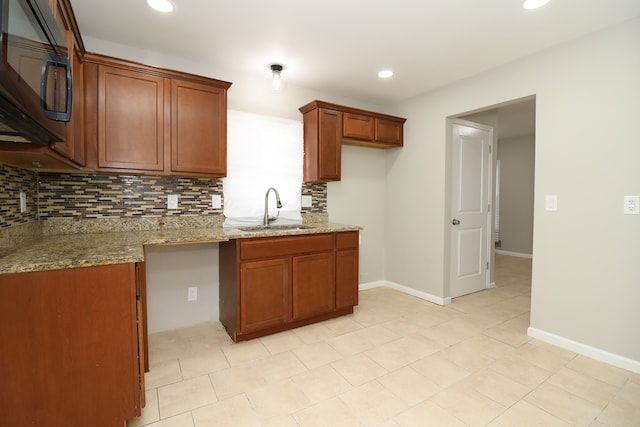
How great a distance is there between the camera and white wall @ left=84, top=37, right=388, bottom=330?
2.63 m

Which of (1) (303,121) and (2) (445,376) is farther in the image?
(1) (303,121)

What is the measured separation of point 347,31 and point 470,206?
255 centimetres

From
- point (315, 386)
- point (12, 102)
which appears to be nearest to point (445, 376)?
point (315, 386)

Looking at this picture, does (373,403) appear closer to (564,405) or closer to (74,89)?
(564,405)

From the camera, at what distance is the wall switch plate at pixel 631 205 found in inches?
81.7

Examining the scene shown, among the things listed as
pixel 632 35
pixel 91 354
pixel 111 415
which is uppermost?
pixel 632 35

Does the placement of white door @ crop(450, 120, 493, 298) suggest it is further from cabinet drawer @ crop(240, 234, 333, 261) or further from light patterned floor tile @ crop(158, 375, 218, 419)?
light patterned floor tile @ crop(158, 375, 218, 419)

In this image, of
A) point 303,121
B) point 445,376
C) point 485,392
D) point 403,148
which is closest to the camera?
point 485,392

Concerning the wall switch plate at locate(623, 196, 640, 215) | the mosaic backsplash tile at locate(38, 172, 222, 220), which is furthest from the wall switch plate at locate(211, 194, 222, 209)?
the wall switch plate at locate(623, 196, 640, 215)

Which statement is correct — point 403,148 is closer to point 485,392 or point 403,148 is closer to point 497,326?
point 497,326

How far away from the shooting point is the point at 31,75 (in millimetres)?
902

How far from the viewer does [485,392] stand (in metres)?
1.88

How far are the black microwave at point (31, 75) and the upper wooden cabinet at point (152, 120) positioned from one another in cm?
86

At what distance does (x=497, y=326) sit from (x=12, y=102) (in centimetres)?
346
